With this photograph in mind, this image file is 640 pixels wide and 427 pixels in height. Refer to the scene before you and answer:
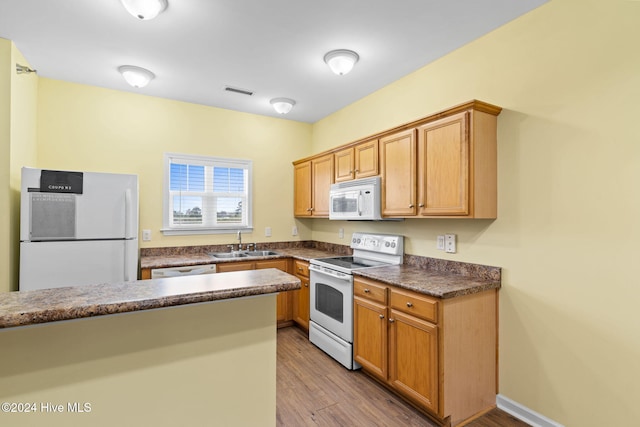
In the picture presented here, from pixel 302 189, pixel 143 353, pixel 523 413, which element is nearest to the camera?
pixel 143 353

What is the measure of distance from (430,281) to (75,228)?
290cm

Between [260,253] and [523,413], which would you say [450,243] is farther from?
[260,253]

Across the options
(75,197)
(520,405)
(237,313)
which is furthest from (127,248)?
(520,405)

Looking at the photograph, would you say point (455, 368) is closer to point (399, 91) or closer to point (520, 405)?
point (520, 405)

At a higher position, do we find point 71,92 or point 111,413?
point 71,92

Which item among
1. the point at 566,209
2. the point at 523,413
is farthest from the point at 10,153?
the point at 523,413

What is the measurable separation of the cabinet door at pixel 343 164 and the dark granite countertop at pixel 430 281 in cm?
113

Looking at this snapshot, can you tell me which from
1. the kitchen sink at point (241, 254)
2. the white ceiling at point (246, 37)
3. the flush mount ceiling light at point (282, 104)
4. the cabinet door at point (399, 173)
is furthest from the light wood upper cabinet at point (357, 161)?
the kitchen sink at point (241, 254)

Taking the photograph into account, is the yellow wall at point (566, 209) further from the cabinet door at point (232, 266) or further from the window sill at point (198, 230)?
the window sill at point (198, 230)

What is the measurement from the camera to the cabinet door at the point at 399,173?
2.62m

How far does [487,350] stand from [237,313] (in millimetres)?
1879

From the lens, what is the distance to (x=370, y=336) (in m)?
2.58

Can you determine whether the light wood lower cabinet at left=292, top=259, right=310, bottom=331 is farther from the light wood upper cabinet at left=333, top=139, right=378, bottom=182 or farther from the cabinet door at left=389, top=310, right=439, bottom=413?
the cabinet door at left=389, top=310, right=439, bottom=413

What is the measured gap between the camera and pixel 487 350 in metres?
2.25
